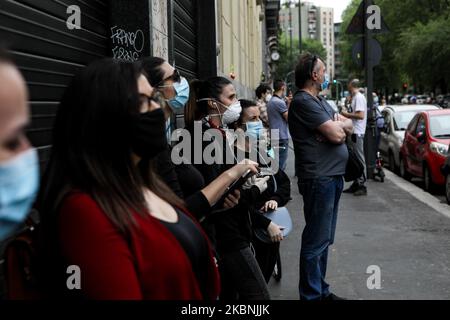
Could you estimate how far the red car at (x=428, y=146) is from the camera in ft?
40.2

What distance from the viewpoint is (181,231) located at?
2.18 meters

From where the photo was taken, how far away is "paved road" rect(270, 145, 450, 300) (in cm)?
603

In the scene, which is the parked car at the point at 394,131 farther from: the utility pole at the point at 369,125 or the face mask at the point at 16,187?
the face mask at the point at 16,187

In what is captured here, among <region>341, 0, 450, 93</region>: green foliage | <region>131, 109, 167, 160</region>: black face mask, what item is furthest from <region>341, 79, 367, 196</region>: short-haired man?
Answer: <region>341, 0, 450, 93</region>: green foliage

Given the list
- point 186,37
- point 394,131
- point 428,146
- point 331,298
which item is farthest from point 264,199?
point 394,131

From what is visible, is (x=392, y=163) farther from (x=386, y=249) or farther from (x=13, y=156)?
(x=13, y=156)

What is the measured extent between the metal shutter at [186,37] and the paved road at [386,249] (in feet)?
8.21

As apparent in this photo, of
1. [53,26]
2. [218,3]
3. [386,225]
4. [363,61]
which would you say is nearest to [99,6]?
[53,26]

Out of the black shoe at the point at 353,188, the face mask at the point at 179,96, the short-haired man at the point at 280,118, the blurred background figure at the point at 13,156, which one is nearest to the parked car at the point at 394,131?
the black shoe at the point at 353,188

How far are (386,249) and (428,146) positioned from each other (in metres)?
5.47

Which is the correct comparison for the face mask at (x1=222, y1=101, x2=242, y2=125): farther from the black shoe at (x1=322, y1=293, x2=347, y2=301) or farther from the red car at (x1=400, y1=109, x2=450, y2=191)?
the red car at (x1=400, y1=109, x2=450, y2=191)

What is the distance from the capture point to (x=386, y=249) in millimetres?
7531

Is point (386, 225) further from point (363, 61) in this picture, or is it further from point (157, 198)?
point (157, 198)

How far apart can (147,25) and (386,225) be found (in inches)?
179
